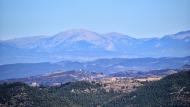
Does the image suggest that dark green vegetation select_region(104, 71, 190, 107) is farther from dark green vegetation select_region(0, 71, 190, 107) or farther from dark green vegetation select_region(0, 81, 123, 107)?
dark green vegetation select_region(0, 81, 123, 107)

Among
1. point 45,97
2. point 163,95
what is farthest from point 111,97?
point 45,97

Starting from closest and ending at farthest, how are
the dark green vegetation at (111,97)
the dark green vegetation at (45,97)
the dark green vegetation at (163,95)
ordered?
the dark green vegetation at (163,95) → the dark green vegetation at (111,97) → the dark green vegetation at (45,97)

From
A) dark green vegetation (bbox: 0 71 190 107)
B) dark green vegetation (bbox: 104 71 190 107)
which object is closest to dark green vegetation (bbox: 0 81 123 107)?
dark green vegetation (bbox: 0 71 190 107)

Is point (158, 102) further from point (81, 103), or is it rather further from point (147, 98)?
point (81, 103)

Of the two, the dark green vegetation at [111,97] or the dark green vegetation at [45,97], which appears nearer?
the dark green vegetation at [111,97]

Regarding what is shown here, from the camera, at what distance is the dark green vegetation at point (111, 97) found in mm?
154000

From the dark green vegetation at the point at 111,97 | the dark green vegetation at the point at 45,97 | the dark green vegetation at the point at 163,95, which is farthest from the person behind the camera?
the dark green vegetation at the point at 45,97

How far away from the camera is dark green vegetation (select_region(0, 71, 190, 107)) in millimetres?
154000

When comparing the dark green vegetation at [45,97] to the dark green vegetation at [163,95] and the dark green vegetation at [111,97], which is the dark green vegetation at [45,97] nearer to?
the dark green vegetation at [111,97]

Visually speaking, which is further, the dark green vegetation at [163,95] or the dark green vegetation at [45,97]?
the dark green vegetation at [45,97]

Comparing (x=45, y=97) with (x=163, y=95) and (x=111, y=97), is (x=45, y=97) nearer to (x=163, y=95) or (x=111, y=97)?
(x=111, y=97)

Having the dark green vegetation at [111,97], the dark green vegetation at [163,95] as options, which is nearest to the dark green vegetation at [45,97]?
the dark green vegetation at [111,97]

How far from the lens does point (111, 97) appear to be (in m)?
186

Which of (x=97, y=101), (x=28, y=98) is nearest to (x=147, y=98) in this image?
(x=97, y=101)
